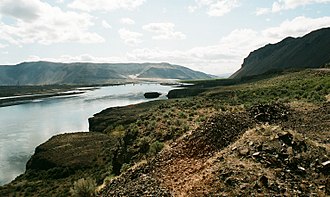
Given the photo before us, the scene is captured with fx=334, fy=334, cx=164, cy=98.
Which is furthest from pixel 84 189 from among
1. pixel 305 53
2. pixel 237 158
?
pixel 305 53

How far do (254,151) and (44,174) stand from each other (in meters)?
36.4

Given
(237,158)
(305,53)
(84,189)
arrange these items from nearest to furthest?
(237,158)
(84,189)
(305,53)

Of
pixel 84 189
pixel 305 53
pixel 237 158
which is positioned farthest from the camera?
pixel 305 53

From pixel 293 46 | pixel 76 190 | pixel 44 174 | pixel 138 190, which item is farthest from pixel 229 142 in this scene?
pixel 293 46

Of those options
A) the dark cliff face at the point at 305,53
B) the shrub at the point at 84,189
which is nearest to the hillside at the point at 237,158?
the shrub at the point at 84,189

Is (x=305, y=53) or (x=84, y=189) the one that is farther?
(x=305, y=53)

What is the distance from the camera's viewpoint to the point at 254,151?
41.0 ft

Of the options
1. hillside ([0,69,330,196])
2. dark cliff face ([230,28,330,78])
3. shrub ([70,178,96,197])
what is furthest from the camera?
dark cliff face ([230,28,330,78])

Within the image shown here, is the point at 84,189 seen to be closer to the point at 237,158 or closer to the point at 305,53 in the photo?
the point at 237,158

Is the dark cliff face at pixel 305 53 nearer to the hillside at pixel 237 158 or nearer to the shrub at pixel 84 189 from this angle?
the hillside at pixel 237 158

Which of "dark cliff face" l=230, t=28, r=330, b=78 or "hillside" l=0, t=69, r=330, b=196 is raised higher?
"dark cliff face" l=230, t=28, r=330, b=78

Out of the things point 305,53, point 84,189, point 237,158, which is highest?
point 305,53

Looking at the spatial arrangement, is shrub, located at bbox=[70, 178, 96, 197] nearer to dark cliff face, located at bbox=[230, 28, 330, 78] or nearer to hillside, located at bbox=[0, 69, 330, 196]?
hillside, located at bbox=[0, 69, 330, 196]

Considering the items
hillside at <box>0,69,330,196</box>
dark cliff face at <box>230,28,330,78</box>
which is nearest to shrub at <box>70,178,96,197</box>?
hillside at <box>0,69,330,196</box>
